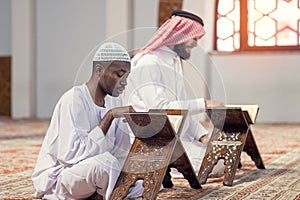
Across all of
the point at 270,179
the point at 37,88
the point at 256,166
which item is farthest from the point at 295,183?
the point at 37,88

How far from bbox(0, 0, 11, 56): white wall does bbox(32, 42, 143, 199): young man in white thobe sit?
35.3 ft

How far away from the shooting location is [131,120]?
385 cm

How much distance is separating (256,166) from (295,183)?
96cm

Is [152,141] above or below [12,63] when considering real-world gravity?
above

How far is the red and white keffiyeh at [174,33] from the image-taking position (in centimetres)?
518

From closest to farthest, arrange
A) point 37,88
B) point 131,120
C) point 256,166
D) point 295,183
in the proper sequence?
point 131,120, point 295,183, point 256,166, point 37,88

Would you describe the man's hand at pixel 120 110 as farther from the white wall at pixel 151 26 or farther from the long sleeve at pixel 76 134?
the white wall at pixel 151 26

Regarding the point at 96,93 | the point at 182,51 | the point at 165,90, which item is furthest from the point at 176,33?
the point at 96,93

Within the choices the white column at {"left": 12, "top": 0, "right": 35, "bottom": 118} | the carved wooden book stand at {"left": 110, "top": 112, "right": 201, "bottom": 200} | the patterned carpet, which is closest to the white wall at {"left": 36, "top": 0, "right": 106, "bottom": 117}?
the white column at {"left": 12, "top": 0, "right": 35, "bottom": 118}

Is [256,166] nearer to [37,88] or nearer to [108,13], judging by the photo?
[108,13]

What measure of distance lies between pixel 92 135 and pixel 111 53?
18.7 inches

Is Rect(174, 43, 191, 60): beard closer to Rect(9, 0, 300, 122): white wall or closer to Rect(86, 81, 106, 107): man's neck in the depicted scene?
Rect(86, 81, 106, 107): man's neck

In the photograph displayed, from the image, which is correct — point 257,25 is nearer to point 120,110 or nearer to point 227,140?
point 227,140

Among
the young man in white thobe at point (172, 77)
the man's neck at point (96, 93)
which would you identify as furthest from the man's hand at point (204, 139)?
the man's neck at point (96, 93)
